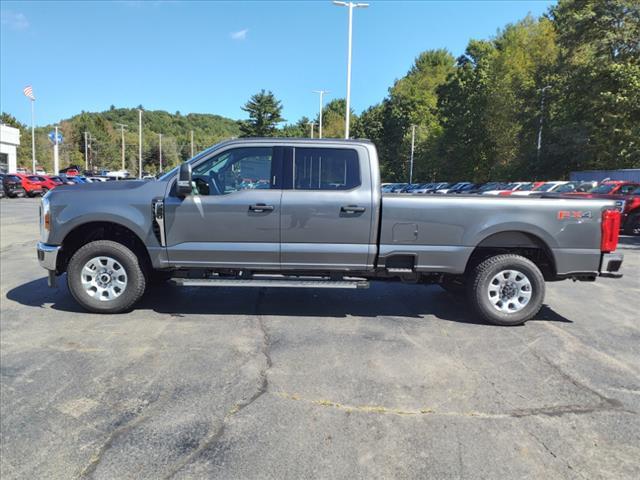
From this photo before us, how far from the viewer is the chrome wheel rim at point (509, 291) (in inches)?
222

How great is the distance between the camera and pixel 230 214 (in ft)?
18.3

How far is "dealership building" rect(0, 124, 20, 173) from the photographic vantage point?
53.8 meters

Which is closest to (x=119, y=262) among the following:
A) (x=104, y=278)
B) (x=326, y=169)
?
(x=104, y=278)

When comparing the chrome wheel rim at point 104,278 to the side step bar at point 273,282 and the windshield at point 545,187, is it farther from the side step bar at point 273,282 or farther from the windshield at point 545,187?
the windshield at point 545,187

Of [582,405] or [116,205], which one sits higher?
[116,205]

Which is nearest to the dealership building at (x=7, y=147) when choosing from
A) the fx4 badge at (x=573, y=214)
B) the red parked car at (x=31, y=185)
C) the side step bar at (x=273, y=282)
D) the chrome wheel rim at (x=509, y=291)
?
the red parked car at (x=31, y=185)

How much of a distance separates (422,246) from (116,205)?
3521mm

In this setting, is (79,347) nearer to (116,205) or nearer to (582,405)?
(116,205)

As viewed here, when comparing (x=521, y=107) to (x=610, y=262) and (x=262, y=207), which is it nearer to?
(x=610, y=262)

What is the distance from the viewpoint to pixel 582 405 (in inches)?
146

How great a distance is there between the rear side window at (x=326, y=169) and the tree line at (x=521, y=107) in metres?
29.1

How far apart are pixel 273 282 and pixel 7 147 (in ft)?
204

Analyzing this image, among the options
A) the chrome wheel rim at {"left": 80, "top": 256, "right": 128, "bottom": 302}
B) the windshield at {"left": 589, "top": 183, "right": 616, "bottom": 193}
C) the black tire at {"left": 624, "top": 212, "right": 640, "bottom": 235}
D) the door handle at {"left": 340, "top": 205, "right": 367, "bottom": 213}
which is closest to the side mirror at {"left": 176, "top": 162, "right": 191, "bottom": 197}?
the chrome wheel rim at {"left": 80, "top": 256, "right": 128, "bottom": 302}

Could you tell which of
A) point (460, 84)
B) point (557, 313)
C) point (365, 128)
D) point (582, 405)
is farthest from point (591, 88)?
point (365, 128)
